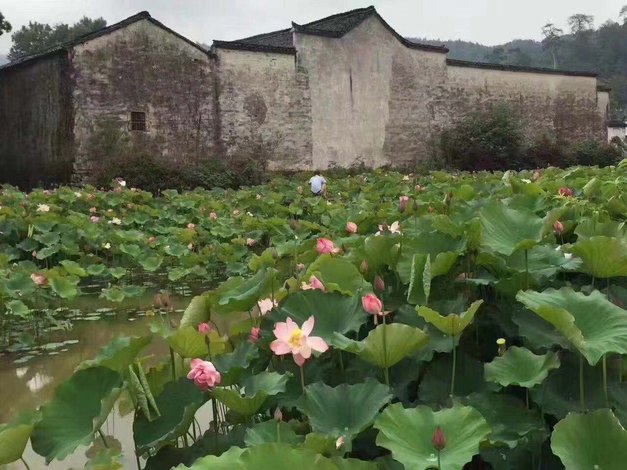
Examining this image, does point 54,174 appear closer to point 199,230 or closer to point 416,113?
point 199,230

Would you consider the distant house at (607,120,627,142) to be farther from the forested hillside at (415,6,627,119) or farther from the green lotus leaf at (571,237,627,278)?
the green lotus leaf at (571,237,627,278)

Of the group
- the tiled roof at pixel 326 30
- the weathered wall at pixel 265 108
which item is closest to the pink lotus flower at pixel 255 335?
the weathered wall at pixel 265 108

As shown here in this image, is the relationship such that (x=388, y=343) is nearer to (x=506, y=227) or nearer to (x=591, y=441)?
(x=591, y=441)

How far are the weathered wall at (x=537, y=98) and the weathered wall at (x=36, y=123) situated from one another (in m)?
10.2

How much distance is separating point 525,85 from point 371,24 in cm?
586

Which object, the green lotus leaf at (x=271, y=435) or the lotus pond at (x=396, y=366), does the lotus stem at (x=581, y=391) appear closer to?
the lotus pond at (x=396, y=366)

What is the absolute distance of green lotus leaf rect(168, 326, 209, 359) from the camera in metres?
1.47

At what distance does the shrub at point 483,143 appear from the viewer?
60.9 feet

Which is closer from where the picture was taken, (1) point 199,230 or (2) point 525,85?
(1) point 199,230

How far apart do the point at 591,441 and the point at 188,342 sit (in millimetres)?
819

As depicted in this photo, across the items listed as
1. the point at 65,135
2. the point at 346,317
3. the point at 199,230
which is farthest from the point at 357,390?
the point at 65,135

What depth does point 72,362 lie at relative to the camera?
3.46 metres

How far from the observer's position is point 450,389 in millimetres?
1374

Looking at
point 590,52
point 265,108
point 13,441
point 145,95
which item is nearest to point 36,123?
point 145,95
